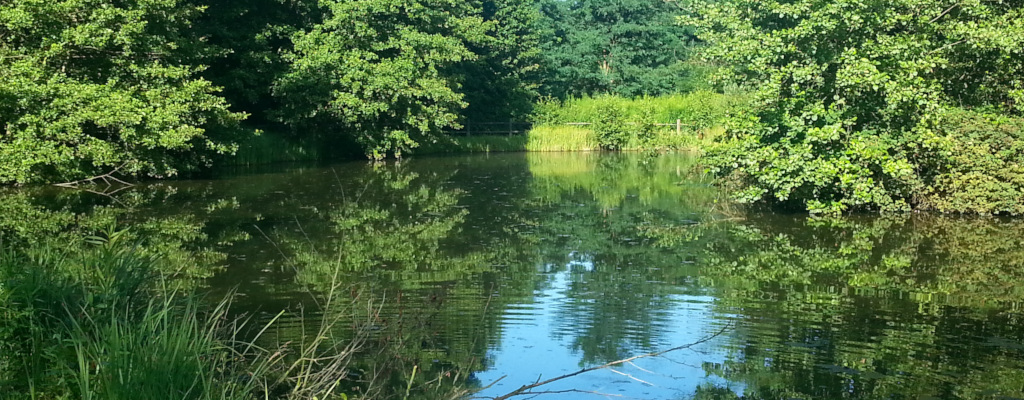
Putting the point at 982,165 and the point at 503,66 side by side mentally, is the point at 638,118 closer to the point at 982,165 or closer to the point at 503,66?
the point at 503,66

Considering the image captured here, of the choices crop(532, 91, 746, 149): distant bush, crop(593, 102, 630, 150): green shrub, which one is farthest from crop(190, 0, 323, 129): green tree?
crop(532, 91, 746, 149): distant bush

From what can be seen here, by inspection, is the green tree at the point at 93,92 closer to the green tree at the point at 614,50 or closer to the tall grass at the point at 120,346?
the tall grass at the point at 120,346

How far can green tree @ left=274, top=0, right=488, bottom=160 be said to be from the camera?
27.5 metres

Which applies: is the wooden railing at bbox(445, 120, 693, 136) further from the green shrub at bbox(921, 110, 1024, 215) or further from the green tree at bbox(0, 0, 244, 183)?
the green shrub at bbox(921, 110, 1024, 215)

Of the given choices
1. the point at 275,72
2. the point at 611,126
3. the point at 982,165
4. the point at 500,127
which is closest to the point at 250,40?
the point at 275,72

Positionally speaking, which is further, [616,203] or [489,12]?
[489,12]

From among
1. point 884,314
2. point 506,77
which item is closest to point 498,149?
point 506,77

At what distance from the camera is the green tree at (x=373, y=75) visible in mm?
27531

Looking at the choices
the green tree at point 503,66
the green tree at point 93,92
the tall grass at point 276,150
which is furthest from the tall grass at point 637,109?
the green tree at point 93,92

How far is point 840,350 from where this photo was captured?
6.68 m

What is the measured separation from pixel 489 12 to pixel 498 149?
9.92 metres

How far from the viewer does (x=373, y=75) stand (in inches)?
1105

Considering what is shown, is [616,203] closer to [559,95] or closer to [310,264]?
[310,264]

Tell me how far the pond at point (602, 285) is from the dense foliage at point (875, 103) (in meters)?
0.67
